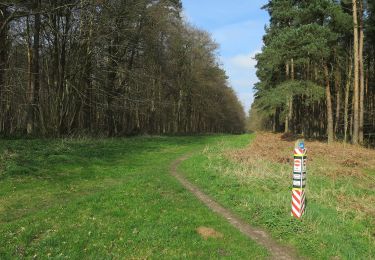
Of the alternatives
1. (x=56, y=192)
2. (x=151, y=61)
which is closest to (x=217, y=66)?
(x=151, y=61)

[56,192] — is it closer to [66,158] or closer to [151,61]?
[66,158]

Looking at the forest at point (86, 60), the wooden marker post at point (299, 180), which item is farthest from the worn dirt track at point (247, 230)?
the forest at point (86, 60)

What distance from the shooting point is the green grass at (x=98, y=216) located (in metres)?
7.86

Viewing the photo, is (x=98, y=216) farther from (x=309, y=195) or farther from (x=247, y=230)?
(x=309, y=195)

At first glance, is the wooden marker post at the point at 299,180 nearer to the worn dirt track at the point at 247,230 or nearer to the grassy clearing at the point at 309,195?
the grassy clearing at the point at 309,195

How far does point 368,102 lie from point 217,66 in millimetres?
21970

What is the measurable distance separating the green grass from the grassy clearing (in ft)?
3.79

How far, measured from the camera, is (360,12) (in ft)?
102

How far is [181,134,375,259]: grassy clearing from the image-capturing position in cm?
882

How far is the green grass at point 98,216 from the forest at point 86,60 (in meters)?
6.99

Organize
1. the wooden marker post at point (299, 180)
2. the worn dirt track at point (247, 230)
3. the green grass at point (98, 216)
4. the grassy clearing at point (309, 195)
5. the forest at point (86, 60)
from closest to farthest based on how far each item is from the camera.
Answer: the green grass at point (98, 216) → the worn dirt track at point (247, 230) → the grassy clearing at point (309, 195) → the wooden marker post at point (299, 180) → the forest at point (86, 60)

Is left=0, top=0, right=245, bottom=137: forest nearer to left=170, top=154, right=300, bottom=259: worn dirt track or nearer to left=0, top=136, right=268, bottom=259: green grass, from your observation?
left=0, top=136, right=268, bottom=259: green grass

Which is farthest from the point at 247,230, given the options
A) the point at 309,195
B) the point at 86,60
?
the point at 86,60

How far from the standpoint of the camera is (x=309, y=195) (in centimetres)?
1305
